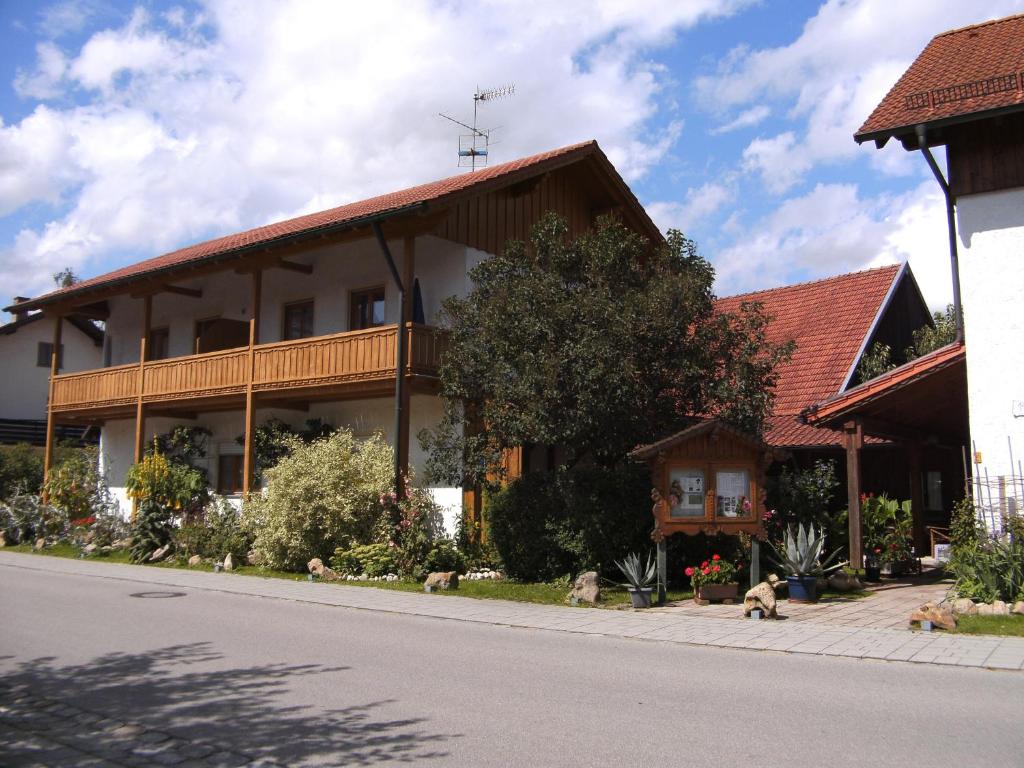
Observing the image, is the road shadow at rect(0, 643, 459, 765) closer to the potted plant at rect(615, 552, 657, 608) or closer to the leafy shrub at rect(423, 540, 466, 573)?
the potted plant at rect(615, 552, 657, 608)

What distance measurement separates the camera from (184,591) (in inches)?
595

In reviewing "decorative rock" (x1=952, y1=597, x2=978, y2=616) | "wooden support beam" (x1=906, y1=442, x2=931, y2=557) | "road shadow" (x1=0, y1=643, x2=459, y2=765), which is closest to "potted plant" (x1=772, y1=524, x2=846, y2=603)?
"decorative rock" (x1=952, y1=597, x2=978, y2=616)

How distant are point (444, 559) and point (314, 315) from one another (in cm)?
845

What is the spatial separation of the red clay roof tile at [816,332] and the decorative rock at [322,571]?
920 cm

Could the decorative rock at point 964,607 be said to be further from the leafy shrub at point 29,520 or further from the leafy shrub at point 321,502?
the leafy shrub at point 29,520

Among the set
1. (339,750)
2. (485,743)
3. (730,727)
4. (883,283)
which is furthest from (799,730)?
(883,283)

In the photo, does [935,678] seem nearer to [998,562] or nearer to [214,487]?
[998,562]

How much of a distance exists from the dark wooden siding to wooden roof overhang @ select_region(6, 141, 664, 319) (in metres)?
8.91

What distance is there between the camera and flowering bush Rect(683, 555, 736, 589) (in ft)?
42.4

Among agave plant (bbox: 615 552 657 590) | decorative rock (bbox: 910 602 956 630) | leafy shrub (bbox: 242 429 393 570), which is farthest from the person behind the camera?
leafy shrub (bbox: 242 429 393 570)

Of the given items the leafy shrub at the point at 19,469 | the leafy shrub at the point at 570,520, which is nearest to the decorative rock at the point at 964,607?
the leafy shrub at the point at 570,520

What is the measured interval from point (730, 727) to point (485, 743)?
1691 millimetres

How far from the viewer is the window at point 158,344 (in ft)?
91.2

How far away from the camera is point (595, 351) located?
13.1m
